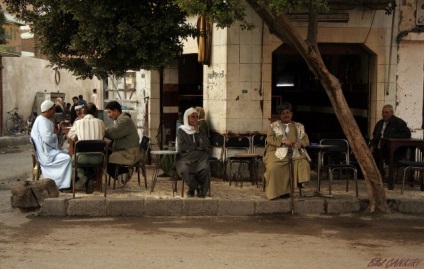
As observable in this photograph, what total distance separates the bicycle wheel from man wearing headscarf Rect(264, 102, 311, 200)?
17.0m

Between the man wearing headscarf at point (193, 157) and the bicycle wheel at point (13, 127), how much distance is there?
53.4 feet

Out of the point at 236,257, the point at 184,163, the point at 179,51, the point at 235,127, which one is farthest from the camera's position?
the point at 235,127

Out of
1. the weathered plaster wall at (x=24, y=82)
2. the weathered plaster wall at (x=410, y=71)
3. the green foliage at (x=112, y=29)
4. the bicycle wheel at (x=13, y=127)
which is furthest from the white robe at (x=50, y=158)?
the bicycle wheel at (x=13, y=127)

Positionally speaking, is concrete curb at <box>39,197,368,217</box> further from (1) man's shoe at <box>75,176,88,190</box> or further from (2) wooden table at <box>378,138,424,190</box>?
(2) wooden table at <box>378,138,424,190</box>

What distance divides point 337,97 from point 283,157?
4.21 feet

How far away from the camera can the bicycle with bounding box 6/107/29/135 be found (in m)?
24.8

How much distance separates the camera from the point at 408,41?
12203mm

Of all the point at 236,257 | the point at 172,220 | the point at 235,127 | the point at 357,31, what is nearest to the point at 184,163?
the point at 172,220

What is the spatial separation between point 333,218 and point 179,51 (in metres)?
4.03

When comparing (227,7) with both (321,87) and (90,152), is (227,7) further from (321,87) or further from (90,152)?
(321,87)

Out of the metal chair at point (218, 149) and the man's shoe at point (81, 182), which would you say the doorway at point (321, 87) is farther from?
the man's shoe at point (81, 182)

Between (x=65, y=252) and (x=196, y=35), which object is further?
(x=196, y=35)

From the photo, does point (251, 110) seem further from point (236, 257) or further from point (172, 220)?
point (236, 257)

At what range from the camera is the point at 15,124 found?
82.5 feet
